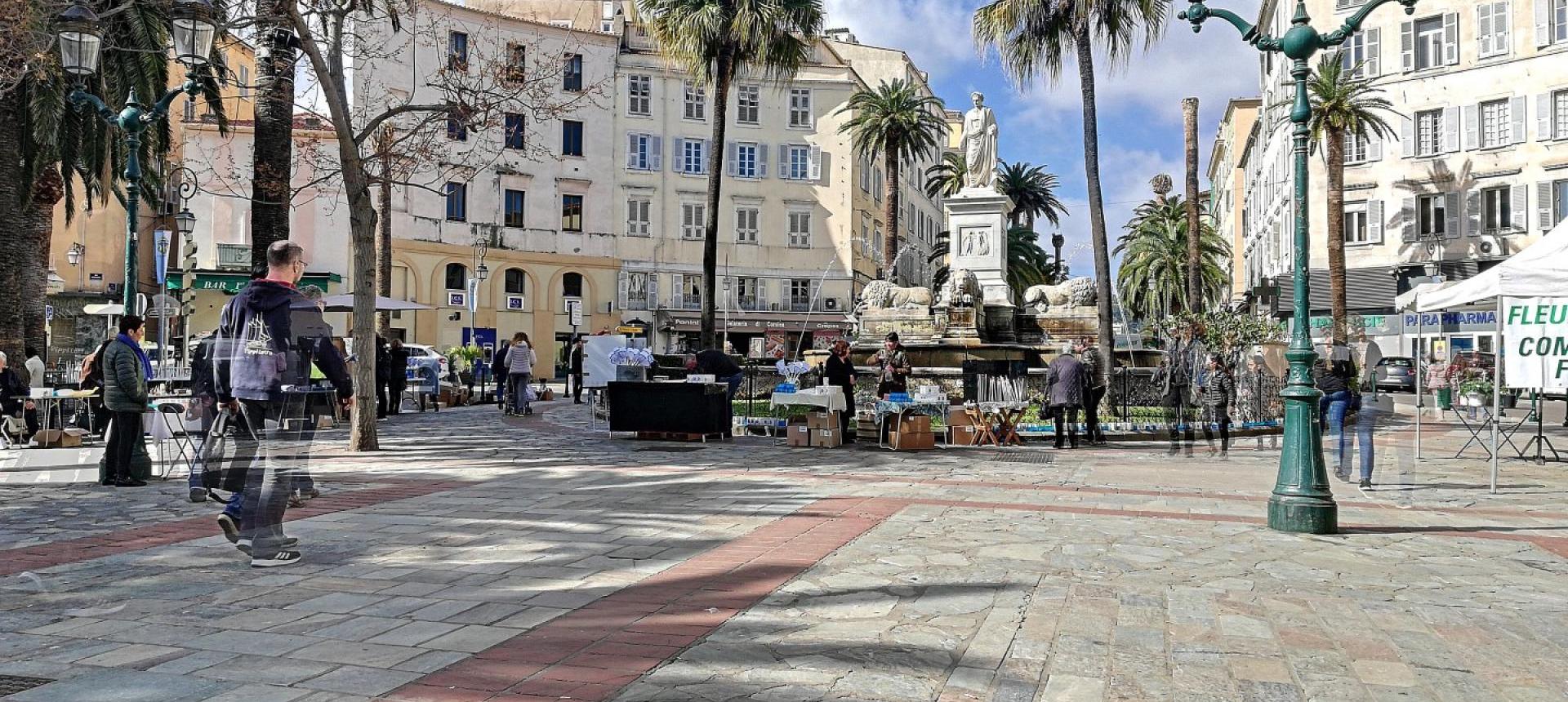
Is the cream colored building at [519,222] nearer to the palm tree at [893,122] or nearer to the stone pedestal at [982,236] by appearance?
the palm tree at [893,122]

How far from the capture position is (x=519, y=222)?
1943 inches

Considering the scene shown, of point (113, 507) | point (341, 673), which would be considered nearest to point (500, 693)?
point (341, 673)

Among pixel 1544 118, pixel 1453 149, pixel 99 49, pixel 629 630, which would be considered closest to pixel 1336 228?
pixel 1453 149

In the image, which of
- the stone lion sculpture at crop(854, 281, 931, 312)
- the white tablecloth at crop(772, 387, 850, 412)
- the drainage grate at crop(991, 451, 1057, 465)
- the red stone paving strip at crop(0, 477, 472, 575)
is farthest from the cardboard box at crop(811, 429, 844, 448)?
the stone lion sculpture at crop(854, 281, 931, 312)

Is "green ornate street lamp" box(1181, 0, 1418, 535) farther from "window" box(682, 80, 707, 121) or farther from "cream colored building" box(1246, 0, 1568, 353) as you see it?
"window" box(682, 80, 707, 121)

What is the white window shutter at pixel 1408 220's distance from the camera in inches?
1656

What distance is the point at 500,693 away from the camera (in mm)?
4051

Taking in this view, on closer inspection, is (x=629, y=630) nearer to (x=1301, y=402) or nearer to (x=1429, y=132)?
(x=1301, y=402)

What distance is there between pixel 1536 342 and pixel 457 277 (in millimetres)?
43090

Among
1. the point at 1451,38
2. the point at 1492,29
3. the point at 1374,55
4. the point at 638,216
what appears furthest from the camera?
the point at 638,216

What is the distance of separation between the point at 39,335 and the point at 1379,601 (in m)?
23.7

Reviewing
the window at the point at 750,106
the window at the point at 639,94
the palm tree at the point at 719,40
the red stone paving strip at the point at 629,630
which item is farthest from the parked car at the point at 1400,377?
the red stone paving strip at the point at 629,630

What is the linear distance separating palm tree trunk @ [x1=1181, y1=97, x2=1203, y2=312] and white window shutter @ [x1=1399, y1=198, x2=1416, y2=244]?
8.07 metres

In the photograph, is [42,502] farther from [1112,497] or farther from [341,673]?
[1112,497]
